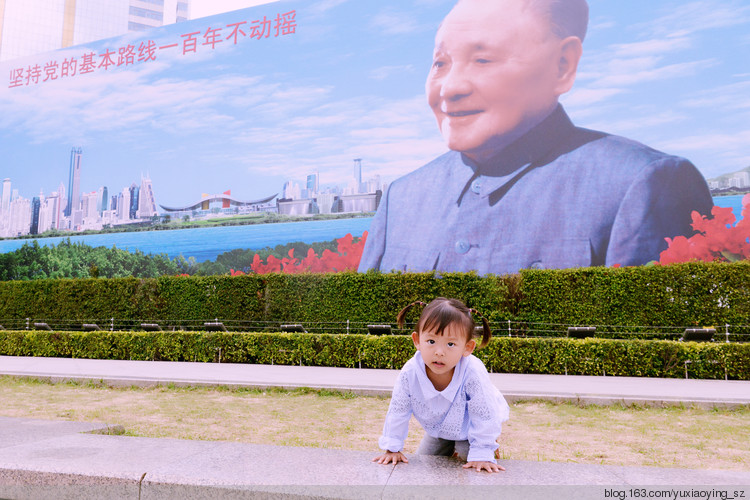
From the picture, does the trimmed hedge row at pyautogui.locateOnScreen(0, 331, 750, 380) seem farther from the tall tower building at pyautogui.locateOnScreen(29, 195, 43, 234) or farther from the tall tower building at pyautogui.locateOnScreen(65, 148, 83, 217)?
the tall tower building at pyautogui.locateOnScreen(29, 195, 43, 234)

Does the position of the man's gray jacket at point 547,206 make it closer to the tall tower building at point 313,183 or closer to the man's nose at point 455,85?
the man's nose at point 455,85

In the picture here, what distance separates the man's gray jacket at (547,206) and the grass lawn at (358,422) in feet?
30.4

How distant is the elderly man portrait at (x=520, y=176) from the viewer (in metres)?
15.3

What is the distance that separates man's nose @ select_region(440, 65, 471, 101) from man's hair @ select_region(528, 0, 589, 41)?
9.77 feet

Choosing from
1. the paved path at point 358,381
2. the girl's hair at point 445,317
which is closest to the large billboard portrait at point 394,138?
the paved path at point 358,381

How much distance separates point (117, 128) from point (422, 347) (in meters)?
24.7

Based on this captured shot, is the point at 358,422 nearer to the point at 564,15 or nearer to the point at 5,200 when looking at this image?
the point at 564,15

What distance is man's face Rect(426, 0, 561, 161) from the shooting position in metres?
16.9

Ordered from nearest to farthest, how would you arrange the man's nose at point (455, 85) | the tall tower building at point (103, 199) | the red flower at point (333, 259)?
the man's nose at point (455, 85), the red flower at point (333, 259), the tall tower building at point (103, 199)

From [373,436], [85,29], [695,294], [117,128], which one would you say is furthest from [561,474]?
[85,29]

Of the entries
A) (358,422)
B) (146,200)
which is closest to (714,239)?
(358,422)

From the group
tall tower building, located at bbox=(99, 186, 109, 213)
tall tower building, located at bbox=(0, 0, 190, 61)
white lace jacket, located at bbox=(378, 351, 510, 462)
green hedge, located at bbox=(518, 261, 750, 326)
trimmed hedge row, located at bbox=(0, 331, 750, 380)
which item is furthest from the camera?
tall tower building, located at bbox=(0, 0, 190, 61)

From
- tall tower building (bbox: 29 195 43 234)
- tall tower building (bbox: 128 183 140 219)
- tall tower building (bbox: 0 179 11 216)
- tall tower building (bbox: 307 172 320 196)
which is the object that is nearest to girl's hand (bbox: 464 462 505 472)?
tall tower building (bbox: 307 172 320 196)

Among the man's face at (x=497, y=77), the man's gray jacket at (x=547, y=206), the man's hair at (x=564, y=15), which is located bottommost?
the man's gray jacket at (x=547, y=206)
